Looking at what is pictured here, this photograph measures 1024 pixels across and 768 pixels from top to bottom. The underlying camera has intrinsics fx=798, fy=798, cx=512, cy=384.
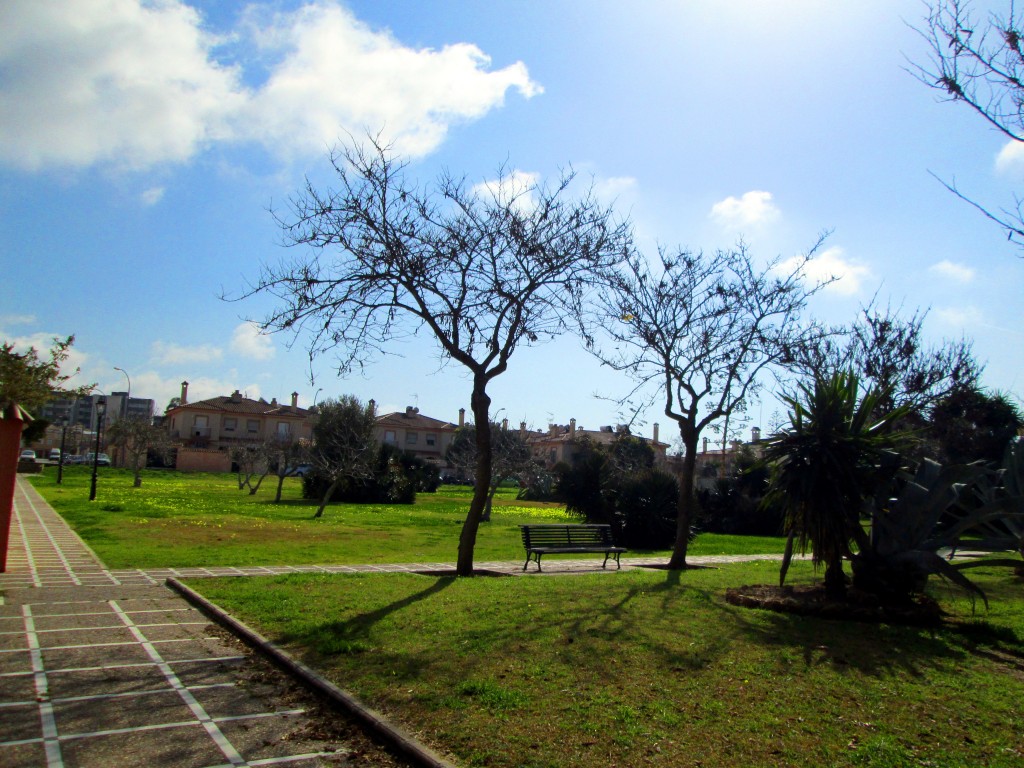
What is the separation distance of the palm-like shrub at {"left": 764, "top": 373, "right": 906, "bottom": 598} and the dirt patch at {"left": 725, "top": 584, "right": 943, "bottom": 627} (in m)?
0.38

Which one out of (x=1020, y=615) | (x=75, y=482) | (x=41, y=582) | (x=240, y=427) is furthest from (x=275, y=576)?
(x=240, y=427)

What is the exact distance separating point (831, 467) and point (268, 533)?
15.0 m

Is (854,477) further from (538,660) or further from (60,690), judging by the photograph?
(60,690)

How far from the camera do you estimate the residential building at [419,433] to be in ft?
289

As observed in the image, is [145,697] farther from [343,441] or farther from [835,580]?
[343,441]

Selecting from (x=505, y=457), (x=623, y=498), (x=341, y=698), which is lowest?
(x=341, y=698)

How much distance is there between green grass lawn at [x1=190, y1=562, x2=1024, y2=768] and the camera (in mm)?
4750

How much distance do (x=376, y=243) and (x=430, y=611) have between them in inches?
225

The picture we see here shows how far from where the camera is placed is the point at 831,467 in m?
10.0

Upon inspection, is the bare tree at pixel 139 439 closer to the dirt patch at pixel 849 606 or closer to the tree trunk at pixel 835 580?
the dirt patch at pixel 849 606

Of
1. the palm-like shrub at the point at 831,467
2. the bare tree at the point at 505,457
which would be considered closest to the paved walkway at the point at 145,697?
the palm-like shrub at the point at 831,467

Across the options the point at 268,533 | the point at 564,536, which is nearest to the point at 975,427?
the point at 564,536

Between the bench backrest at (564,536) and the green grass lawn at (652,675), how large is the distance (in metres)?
4.49

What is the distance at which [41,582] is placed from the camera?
11.2 meters
